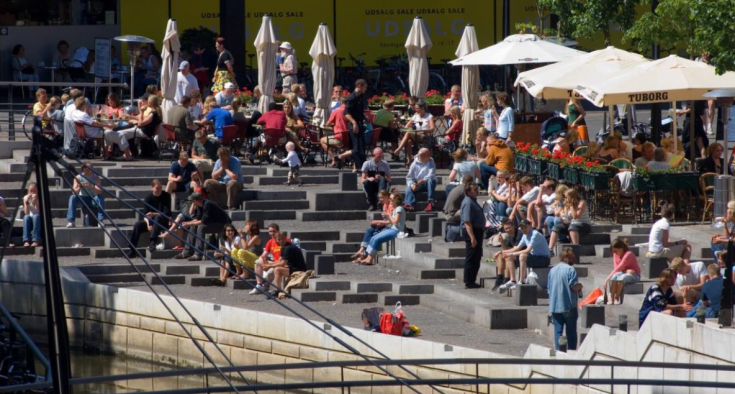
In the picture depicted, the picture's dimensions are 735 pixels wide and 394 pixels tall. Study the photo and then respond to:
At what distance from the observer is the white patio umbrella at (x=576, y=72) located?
2311 cm

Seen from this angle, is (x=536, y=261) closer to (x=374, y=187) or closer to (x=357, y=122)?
(x=374, y=187)

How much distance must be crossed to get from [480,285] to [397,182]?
550 centimetres

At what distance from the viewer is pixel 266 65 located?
27000 mm

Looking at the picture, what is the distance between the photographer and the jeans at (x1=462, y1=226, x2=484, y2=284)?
1914 cm

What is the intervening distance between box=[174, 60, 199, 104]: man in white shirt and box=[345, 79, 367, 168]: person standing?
11.2ft

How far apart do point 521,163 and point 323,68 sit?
16.2 feet

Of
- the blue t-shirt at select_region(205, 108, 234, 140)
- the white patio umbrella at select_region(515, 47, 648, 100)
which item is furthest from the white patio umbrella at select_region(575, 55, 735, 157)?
the blue t-shirt at select_region(205, 108, 234, 140)

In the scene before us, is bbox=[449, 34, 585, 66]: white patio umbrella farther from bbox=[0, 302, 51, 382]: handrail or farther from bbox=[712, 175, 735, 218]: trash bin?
bbox=[0, 302, 51, 382]: handrail

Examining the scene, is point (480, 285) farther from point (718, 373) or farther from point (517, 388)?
point (718, 373)

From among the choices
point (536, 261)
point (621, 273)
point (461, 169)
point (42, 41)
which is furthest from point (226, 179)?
point (42, 41)

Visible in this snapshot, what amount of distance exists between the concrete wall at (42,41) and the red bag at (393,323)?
1881 centimetres

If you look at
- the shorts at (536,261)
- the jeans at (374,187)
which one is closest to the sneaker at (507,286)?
the shorts at (536,261)

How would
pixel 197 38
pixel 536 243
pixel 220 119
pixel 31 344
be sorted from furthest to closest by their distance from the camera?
pixel 197 38
pixel 220 119
pixel 536 243
pixel 31 344

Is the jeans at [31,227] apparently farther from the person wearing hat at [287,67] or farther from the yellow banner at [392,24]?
the yellow banner at [392,24]
